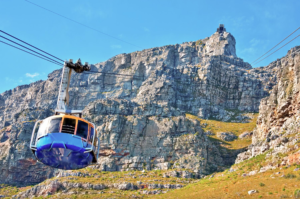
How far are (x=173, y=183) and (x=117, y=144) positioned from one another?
32256 millimetres

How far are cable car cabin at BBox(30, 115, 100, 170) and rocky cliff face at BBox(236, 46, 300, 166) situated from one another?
1582 inches

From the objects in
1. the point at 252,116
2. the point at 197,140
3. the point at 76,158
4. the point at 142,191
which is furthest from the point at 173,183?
the point at 252,116

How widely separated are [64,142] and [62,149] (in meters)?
0.85

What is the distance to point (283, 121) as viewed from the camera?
77.4 metres

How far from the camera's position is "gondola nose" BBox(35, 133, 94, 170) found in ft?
95.0

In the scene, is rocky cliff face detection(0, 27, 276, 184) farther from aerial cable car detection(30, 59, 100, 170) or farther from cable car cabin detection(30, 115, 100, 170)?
cable car cabin detection(30, 115, 100, 170)

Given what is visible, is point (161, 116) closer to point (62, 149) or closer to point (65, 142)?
point (62, 149)

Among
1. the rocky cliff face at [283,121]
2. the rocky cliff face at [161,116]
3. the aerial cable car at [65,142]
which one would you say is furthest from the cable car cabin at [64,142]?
the rocky cliff face at [161,116]

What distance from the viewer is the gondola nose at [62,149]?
2897 cm

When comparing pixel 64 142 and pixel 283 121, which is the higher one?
pixel 283 121

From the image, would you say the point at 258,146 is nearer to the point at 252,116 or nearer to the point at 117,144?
the point at 117,144

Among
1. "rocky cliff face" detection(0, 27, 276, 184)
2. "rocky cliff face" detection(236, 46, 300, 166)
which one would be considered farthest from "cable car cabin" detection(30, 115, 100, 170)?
"rocky cliff face" detection(0, 27, 276, 184)

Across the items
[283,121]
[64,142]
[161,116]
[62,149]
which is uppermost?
[161,116]

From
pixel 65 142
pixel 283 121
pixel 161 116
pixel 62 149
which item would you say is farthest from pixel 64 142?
pixel 161 116
